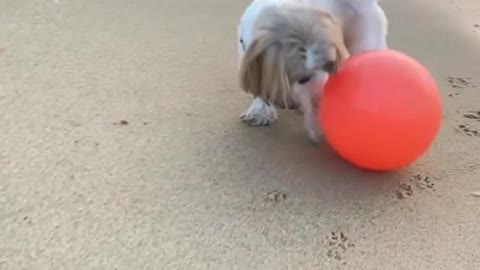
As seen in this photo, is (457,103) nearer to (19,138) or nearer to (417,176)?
(417,176)

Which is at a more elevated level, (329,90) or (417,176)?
(329,90)

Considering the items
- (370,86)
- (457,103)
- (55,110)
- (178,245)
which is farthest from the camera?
(457,103)

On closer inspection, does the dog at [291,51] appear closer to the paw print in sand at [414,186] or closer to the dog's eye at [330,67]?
the dog's eye at [330,67]

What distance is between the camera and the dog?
131 cm

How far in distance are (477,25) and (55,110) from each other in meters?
1.37

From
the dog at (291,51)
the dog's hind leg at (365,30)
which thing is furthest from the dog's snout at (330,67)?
the dog's hind leg at (365,30)

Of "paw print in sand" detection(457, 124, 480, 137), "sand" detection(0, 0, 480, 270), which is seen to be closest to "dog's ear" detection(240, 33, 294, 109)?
"sand" detection(0, 0, 480, 270)

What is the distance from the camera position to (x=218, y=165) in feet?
4.68

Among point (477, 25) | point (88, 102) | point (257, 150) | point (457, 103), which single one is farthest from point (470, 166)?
point (477, 25)

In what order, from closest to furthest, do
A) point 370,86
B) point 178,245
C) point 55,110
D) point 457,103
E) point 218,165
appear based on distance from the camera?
point 178,245 → point 370,86 → point 218,165 → point 55,110 → point 457,103

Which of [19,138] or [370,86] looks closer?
[370,86]

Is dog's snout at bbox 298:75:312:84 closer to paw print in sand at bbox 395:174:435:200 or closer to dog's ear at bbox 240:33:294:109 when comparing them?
dog's ear at bbox 240:33:294:109

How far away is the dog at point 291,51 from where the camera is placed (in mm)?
1311

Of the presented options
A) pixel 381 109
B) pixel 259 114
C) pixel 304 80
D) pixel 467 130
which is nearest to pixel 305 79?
pixel 304 80
